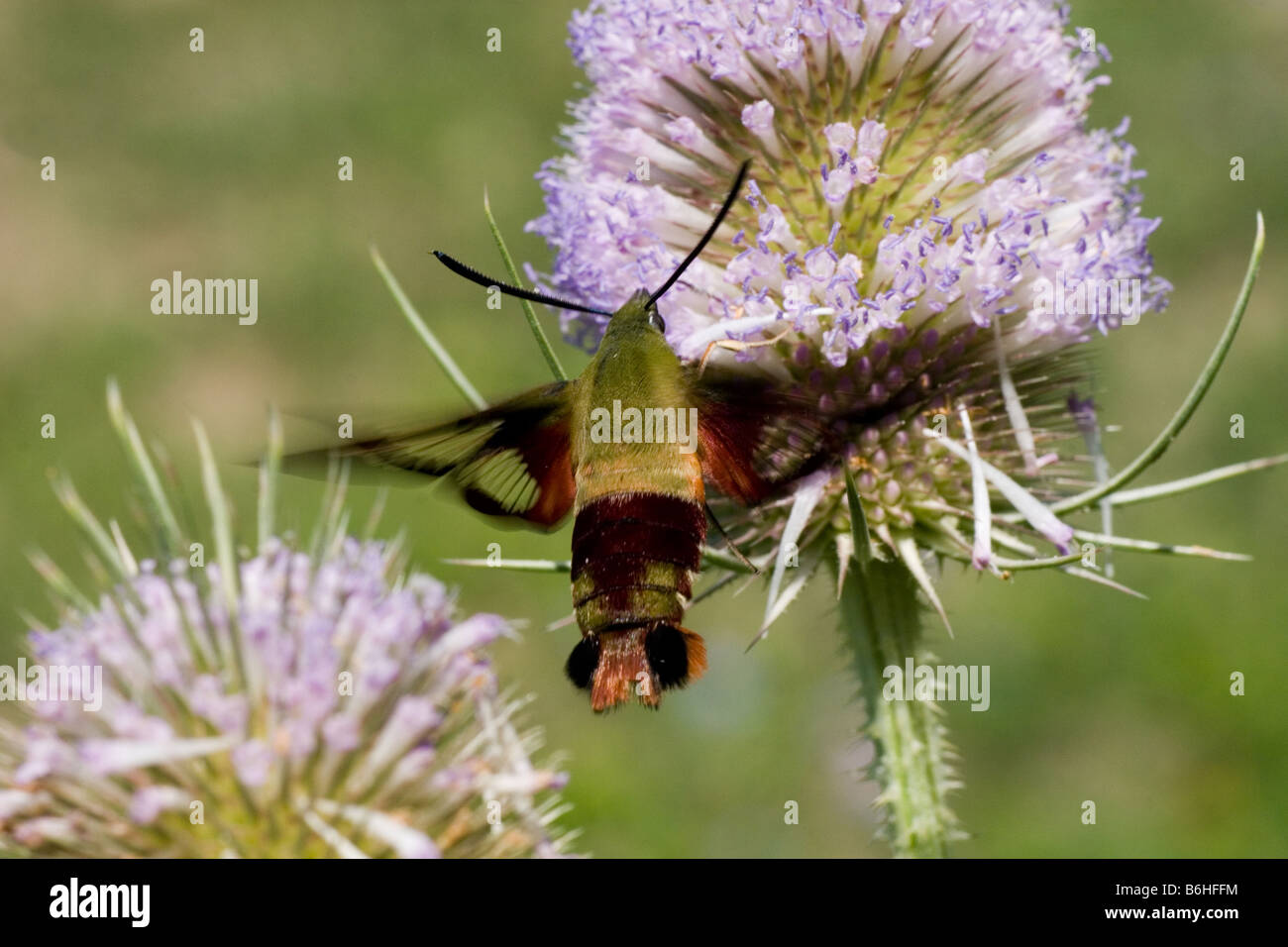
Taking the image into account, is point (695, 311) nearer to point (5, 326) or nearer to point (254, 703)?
point (254, 703)

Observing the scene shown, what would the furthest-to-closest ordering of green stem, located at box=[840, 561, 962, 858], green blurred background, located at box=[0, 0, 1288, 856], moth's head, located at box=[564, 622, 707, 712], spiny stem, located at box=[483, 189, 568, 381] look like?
green blurred background, located at box=[0, 0, 1288, 856] → green stem, located at box=[840, 561, 962, 858] → spiny stem, located at box=[483, 189, 568, 381] → moth's head, located at box=[564, 622, 707, 712]

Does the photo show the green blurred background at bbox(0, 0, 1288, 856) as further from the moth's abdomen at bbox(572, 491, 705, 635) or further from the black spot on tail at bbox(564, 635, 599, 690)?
the black spot on tail at bbox(564, 635, 599, 690)

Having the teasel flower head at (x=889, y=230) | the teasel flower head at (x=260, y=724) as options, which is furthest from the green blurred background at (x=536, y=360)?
the teasel flower head at (x=260, y=724)

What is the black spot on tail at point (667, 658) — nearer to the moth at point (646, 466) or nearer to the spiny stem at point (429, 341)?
the moth at point (646, 466)

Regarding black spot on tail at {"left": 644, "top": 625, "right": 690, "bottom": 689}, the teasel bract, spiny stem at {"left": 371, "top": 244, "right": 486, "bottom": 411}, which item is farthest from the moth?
spiny stem at {"left": 371, "top": 244, "right": 486, "bottom": 411}

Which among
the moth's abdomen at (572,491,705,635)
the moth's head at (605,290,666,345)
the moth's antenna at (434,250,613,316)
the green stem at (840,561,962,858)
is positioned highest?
Result: the moth's antenna at (434,250,613,316)
